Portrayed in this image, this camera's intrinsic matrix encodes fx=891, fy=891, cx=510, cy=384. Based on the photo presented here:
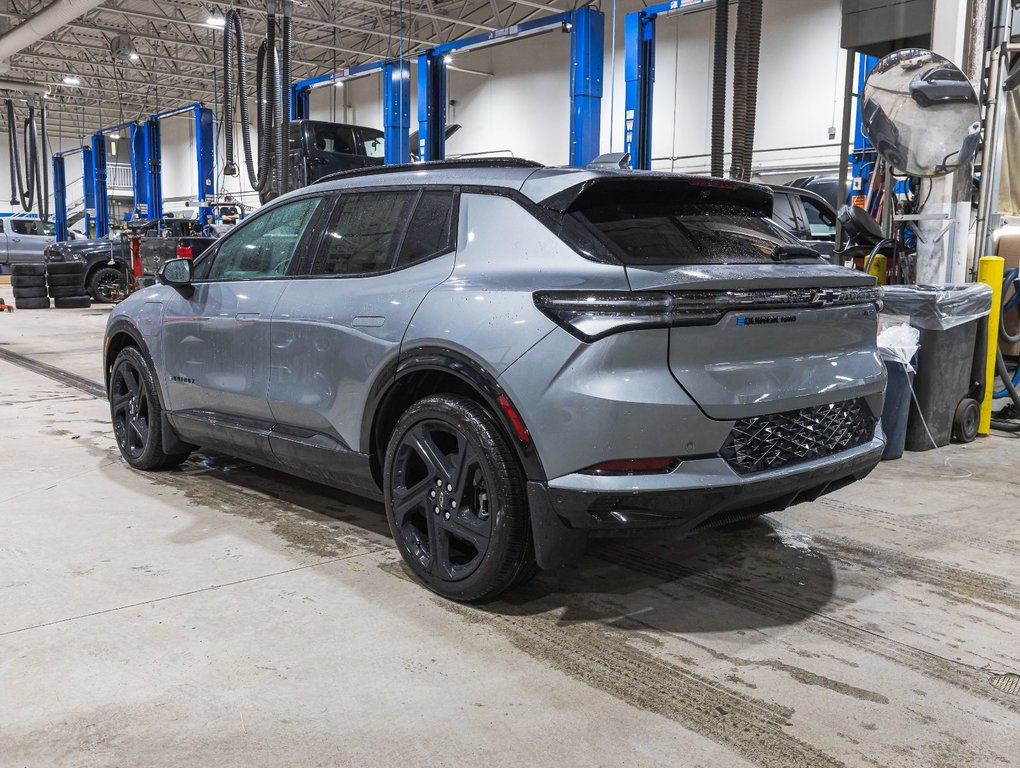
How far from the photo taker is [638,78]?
34.8ft

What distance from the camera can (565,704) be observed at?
2.38m

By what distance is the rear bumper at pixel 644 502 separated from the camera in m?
2.58

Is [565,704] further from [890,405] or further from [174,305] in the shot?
[890,405]

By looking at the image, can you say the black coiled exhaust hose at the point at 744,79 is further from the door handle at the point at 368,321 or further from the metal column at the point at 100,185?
the metal column at the point at 100,185

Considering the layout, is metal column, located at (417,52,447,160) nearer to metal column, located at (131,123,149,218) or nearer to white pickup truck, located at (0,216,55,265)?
metal column, located at (131,123,149,218)

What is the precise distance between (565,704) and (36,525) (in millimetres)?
2743

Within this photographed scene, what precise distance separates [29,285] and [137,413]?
14.6m

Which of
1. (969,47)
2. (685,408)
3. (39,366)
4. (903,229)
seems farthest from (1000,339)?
(39,366)

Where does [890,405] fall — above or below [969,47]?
below

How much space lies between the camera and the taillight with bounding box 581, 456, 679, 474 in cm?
258

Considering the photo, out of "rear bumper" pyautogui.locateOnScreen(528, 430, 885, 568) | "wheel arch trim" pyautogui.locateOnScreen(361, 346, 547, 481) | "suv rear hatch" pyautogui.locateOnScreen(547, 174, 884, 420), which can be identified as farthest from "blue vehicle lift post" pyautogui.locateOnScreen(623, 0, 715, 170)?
"rear bumper" pyautogui.locateOnScreen(528, 430, 885, 568)

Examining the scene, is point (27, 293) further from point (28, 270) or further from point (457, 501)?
point (457, 501)

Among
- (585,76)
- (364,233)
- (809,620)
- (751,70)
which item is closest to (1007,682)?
(809,620)

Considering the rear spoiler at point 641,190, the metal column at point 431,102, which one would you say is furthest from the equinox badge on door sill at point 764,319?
the metal column at point 431,102
